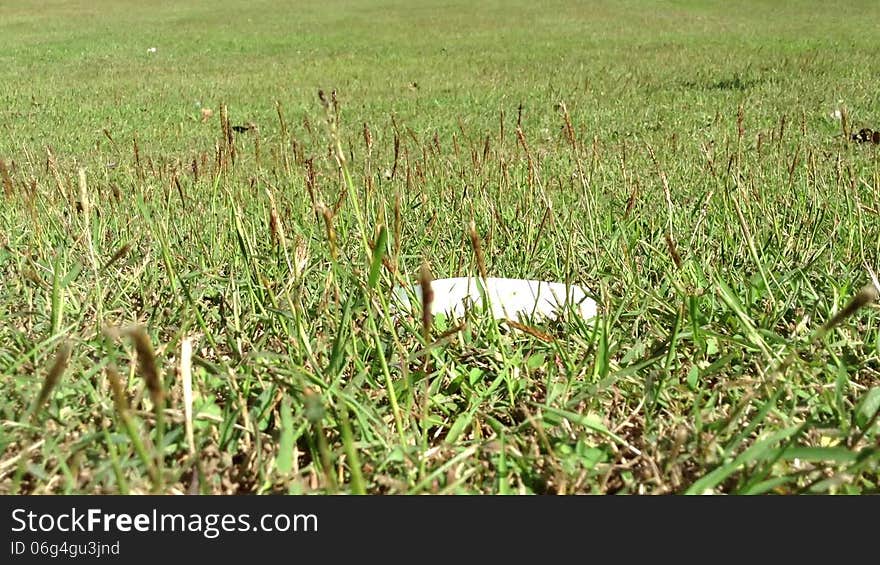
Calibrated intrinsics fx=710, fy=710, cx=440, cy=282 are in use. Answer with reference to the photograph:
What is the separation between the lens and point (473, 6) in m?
22.8

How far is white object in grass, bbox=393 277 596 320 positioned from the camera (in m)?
1.77

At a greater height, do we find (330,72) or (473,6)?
(473,6)

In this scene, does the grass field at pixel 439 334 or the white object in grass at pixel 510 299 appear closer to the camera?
the grass field at pixel 439 334

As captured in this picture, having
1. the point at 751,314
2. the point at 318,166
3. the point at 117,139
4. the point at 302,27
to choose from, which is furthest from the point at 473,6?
the point at 751,314

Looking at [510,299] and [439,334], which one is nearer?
[439,334]

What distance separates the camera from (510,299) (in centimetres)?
183

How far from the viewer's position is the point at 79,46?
14.9 m

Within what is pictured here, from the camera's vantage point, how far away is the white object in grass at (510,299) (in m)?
1.77

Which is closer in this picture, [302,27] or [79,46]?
[79,46]

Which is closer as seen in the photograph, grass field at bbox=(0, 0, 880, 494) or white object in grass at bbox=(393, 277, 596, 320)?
grass field at bbox=(0, 0, 880, 494)
